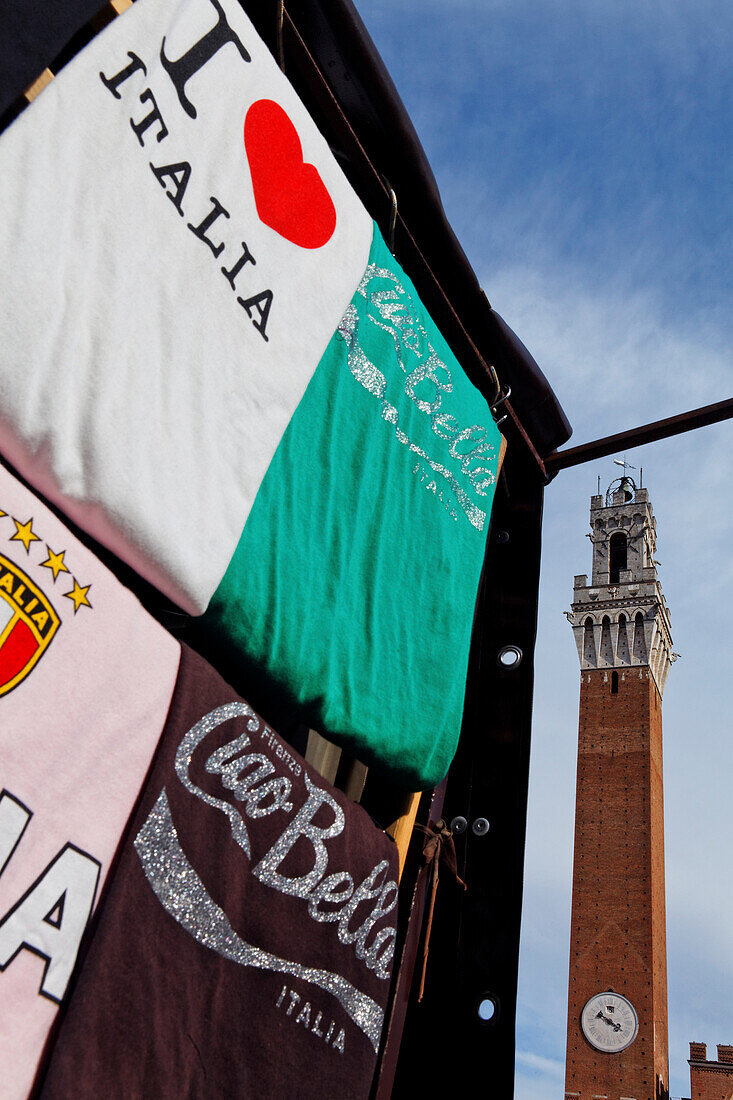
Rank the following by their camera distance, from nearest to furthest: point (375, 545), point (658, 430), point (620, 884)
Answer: point (375, 545)
point (658, 430)
point (620, 884)

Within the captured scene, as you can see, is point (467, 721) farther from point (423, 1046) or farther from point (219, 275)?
point (219, 275)

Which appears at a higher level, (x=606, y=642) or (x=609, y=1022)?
(x=606, y=642)

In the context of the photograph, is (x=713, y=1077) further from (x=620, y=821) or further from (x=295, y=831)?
(x=295, y=831)

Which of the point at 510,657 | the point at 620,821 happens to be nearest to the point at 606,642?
the point at 620,821

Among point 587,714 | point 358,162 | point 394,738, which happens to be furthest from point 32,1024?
point 587,714

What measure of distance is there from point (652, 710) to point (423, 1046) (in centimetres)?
3009

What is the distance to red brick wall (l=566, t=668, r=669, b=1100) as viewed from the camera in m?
25.0

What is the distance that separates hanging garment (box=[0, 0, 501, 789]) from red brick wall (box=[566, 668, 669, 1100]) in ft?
90.5

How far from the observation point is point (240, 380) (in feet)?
5.10

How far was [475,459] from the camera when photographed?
240cm

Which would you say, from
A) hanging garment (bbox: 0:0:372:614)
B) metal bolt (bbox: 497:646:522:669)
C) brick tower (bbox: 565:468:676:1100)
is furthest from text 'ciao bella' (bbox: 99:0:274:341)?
brick tower (bbox: 565:468:676:1100)

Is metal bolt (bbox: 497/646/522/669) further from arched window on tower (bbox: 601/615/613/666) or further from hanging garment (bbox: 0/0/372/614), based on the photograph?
arched window on tower (bbox: 601/615/613/666)

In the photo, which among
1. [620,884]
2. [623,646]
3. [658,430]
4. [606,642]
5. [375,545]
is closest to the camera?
[375,545]

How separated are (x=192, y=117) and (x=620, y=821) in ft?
97.9
